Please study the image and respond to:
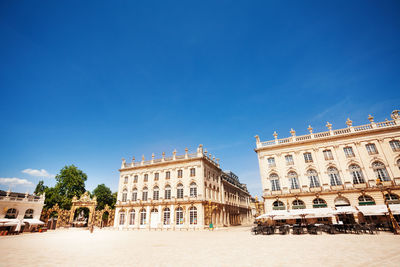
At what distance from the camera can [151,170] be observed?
1534 inches

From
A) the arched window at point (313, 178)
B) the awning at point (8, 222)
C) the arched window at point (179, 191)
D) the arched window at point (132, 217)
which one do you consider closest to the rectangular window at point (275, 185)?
the arched window at point (313, 178)

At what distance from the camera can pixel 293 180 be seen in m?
28.6

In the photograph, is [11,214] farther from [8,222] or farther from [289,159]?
[289,159]

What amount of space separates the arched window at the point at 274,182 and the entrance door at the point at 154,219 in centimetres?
2058

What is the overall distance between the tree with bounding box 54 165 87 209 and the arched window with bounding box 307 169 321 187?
4650cm

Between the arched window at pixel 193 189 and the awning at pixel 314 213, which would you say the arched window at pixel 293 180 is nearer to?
the awning at pixel 314 213

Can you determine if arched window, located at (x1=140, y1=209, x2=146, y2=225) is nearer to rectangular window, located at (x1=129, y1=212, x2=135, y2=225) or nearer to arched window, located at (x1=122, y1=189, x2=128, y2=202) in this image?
rectangular window, located at (x1=129, y1=212, x2=135, y2=225)

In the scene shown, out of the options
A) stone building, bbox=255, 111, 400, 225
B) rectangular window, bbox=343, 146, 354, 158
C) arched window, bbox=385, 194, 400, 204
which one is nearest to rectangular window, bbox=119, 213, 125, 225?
stone building, bbox=255, 111, 400, 225

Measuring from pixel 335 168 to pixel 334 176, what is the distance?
112cm

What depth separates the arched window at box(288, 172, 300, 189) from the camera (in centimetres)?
2825

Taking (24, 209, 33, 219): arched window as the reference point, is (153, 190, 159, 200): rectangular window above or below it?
above

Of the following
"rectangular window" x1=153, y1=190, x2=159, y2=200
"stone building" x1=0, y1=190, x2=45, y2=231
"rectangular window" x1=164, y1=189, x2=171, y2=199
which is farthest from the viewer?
"rectangular window" x1=153, y1=190, x2=159, y2=200

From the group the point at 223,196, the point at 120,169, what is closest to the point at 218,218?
the point at 223,196

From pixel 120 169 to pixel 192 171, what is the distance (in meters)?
17.1
